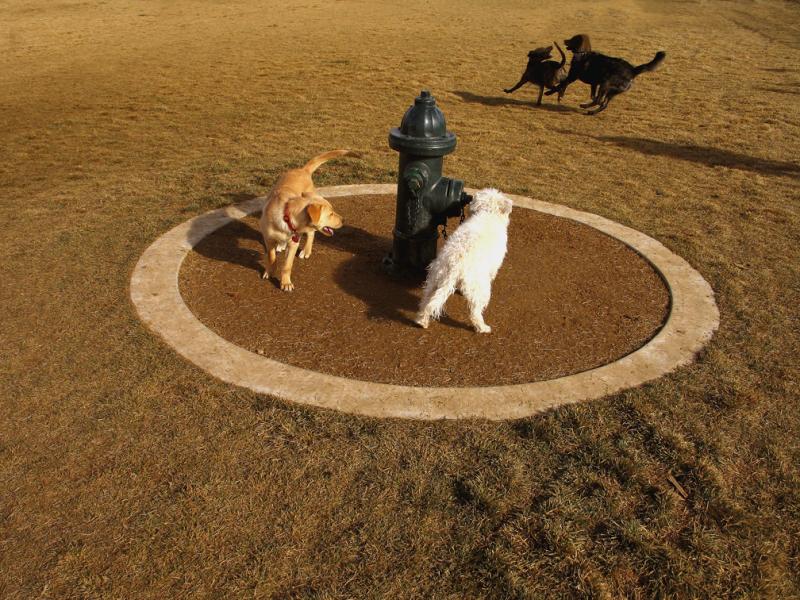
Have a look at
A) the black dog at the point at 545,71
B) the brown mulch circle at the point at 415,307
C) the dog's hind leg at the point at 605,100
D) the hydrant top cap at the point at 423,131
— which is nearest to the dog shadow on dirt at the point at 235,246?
the brown mulch circle at the point at 415,307

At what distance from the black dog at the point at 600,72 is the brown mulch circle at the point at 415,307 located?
7.96 metres

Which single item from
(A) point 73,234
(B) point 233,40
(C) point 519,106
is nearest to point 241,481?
(A) point 73,234

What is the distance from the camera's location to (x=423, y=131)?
18.1 feet

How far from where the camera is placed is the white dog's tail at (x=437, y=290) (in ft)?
16.1

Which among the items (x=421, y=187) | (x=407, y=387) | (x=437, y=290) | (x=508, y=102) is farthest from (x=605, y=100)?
(x=407, y=387)

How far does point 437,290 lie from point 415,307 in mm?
744

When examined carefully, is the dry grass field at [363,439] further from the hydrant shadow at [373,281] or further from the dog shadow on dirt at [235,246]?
the hydrant shadow at [373,281]

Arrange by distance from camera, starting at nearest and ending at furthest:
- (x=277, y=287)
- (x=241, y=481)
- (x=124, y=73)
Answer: (x=241, y=481), (x=277, y=287), (x=124, y=73)

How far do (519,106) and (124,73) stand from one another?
10.6m

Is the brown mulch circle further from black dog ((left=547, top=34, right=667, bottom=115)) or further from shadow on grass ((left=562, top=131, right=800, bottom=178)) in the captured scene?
black dog ((left=547, top=34, right=667, bottom=115))

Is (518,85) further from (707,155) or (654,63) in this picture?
(707,155)

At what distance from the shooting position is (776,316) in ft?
18.8

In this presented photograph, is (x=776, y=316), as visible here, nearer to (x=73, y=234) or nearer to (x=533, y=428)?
(x=533, y=428)

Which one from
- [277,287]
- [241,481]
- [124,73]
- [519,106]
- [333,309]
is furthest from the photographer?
[124,73]
